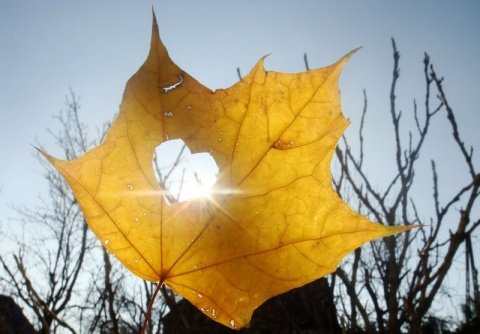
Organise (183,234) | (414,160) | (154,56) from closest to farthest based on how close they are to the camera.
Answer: (154,56), (183,234), (414,160)

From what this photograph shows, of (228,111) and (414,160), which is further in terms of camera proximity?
(414,160)

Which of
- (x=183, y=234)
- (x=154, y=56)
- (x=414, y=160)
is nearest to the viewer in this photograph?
(x=154, y=56)

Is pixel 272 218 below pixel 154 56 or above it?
below

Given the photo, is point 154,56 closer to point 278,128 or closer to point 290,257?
point 278,128

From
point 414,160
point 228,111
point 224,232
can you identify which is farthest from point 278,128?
A: point 414,160

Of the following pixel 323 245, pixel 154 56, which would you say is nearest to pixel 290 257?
pixel 323 245

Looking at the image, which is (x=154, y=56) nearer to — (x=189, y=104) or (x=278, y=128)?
(x=189, y=104)

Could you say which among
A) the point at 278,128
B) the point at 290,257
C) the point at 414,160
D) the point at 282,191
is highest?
the point at 414,160
